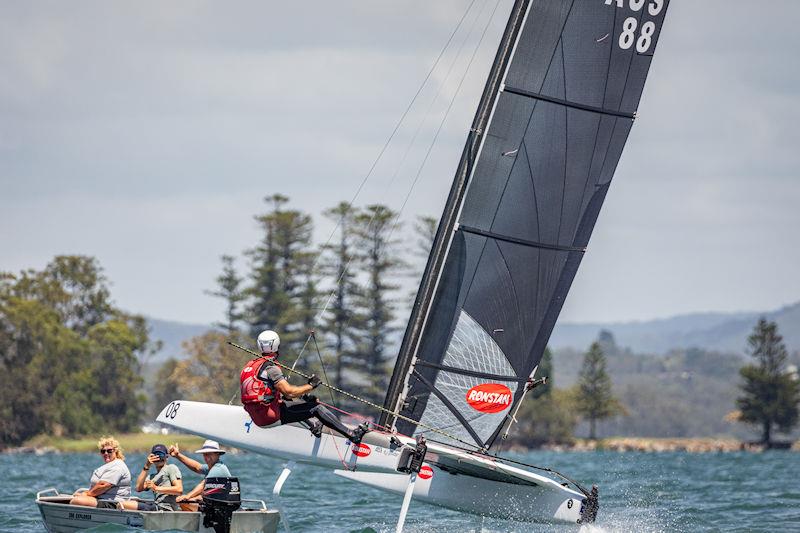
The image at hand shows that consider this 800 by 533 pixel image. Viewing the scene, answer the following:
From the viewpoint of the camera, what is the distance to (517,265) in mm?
17234

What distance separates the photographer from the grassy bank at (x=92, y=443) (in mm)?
70875

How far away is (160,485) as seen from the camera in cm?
1669

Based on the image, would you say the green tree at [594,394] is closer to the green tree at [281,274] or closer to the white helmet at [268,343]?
the green tree at [281,274]

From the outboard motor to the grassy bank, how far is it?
5413 cm

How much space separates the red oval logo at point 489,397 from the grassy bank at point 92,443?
5320 cm

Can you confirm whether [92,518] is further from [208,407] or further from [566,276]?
[566,276]

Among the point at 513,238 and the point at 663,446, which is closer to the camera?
the point at 513,238

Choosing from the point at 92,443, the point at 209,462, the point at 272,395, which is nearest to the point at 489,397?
the point at 272,395

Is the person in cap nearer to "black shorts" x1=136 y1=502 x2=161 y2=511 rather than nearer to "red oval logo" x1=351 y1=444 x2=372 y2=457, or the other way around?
"black shorts" x1=136 y1=502 x2=161 y2=511

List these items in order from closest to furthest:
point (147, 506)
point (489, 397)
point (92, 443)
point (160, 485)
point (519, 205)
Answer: point (147, 506) < point (160, 485) < point (519, 205) < point (489, 397) < point (92, 443)

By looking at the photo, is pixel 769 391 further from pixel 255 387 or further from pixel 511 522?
pixel 255 387

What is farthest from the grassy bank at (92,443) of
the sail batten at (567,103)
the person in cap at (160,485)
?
the sail batten at (567,103)

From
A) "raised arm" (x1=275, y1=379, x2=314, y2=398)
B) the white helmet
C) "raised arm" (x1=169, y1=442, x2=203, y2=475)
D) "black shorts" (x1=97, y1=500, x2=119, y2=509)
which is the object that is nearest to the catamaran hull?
"raised arm" (x1=169, y1=442, x2=203, y2=475)

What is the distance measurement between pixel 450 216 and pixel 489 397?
243cm
